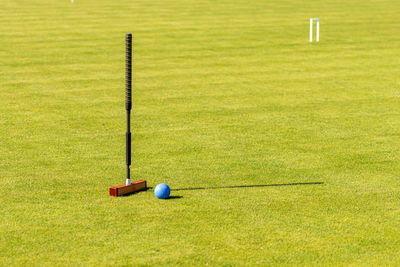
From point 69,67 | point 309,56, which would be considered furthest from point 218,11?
point 69,67

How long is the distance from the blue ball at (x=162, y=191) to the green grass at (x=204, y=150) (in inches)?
4.6

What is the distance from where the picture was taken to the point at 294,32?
3103 centimetres

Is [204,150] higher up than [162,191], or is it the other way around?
[204,150]

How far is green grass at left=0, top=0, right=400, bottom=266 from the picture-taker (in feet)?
29.1

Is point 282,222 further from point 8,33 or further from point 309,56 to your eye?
point 8,33

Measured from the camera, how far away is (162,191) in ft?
33.9

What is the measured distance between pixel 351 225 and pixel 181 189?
107 inches

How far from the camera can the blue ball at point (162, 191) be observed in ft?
34.0

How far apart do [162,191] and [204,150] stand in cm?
304

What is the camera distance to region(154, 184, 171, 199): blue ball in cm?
1035

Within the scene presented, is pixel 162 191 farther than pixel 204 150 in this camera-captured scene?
No

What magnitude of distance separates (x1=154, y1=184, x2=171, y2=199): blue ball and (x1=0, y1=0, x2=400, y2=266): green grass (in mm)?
117

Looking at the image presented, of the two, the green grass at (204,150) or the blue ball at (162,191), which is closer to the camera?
the green grass at (204,150)

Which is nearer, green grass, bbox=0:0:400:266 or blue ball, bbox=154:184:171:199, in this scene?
green grass, bbox=0:0:400:266
